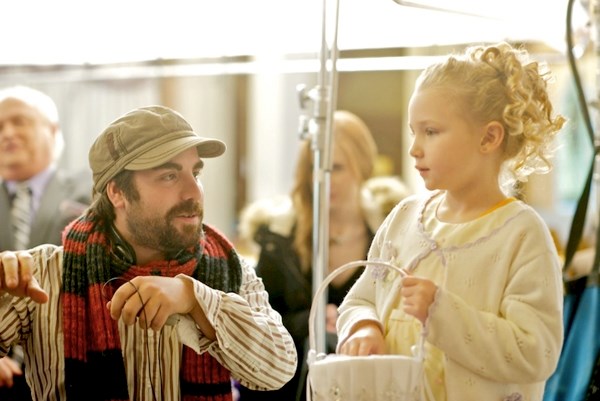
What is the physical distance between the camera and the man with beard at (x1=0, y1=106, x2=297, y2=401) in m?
1.22

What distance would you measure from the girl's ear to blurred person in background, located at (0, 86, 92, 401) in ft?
2.23

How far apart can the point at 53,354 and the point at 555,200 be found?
2085 mm

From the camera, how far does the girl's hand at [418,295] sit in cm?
112

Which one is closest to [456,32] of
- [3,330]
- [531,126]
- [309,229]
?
[309,229]

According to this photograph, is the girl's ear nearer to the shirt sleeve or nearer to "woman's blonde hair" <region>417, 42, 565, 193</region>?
"woman's blonde hair" <region>417, 42, 565, 193</region>

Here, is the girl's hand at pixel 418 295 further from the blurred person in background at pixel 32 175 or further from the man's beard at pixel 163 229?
the blurred person in background at pixel 32 175

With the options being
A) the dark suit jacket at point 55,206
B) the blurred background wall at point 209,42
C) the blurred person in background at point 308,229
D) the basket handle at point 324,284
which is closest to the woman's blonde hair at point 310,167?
the blurred person in background at point 308,229

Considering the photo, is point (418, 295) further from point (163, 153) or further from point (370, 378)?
point (163, 153)

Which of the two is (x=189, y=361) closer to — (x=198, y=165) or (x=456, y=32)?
(x=198, y=165)

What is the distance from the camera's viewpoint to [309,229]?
2.14 m

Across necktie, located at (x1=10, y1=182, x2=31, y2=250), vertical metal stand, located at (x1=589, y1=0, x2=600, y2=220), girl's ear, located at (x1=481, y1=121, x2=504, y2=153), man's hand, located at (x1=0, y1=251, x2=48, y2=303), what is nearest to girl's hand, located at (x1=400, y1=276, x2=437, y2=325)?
girl's ear, located at (x1=481, y1=121, x2=504, y2=153)

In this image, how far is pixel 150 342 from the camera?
1227 millimetres

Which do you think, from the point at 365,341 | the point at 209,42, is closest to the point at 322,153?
the point at 209,42

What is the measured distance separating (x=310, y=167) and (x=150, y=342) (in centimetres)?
111
